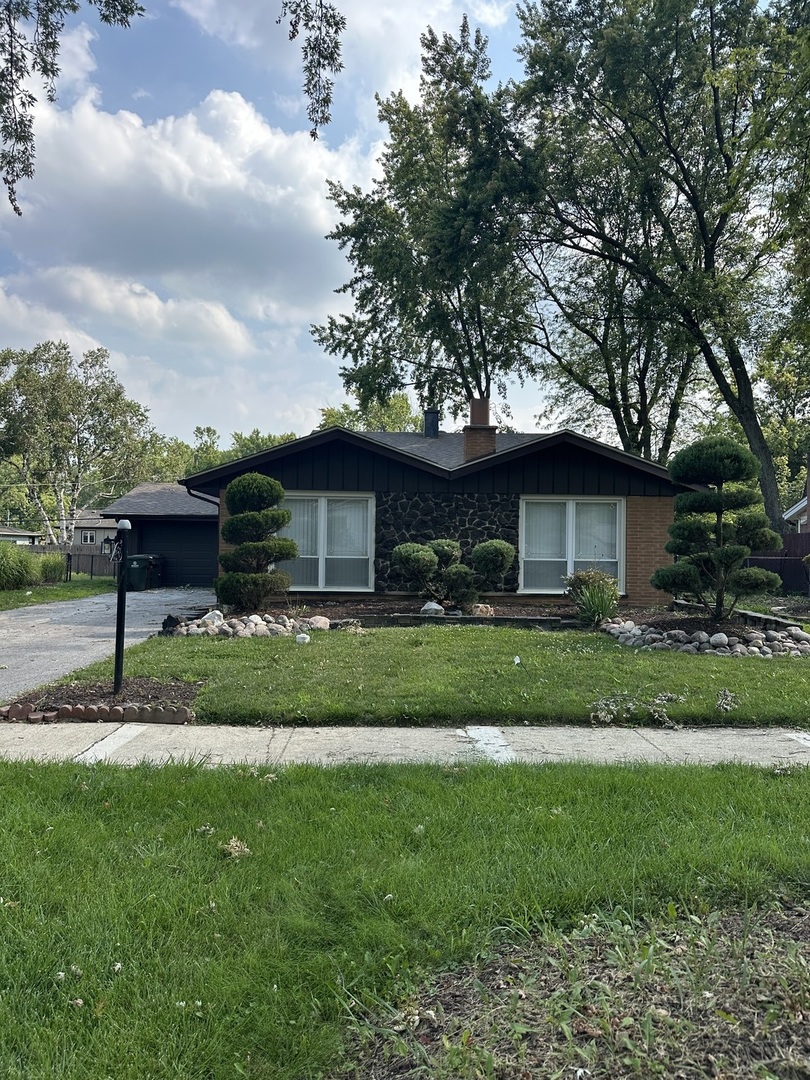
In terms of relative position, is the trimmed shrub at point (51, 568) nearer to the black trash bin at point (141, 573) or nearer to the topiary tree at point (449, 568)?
the black trash bin at point (141, 573)

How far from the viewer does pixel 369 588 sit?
48.5ft

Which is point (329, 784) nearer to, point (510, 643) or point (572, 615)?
point (510, 643)

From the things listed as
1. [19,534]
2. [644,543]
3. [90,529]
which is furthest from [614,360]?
[19,534]

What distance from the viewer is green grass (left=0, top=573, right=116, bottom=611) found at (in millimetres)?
16344

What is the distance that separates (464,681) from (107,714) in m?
3.22

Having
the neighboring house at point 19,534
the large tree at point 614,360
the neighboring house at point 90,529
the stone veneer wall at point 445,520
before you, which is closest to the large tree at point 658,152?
the large tree at point 614,360

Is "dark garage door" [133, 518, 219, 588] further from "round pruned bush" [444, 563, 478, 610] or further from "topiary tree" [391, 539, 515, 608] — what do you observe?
"round pruned bush" [444, 563, 478, 610]

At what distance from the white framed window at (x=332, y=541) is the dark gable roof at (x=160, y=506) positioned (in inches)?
282

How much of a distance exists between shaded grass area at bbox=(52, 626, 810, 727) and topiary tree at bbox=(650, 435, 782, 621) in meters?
1.80

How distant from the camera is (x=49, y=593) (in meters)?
18.6

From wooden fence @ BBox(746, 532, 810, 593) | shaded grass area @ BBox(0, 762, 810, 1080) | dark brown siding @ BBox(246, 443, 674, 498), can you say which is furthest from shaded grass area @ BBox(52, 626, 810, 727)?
wooden fence @ BBox(746, 532, 810, 593)

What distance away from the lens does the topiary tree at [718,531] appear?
989 centimetres

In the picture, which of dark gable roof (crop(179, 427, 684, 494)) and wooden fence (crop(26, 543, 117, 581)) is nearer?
dark gable roof (crop(179, 427, 684, 494))

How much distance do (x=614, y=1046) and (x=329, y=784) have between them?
2461 millimetres
